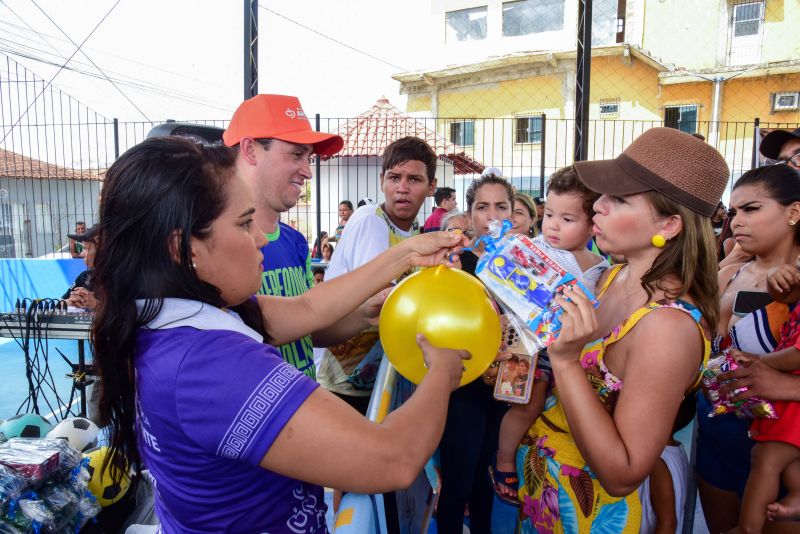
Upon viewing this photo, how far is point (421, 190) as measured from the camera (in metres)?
3.49

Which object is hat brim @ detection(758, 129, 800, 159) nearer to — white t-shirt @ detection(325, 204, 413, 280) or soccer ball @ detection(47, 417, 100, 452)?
white t-shirt @ detection(325, 204, 413, 280)

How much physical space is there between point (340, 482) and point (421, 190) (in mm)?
2688

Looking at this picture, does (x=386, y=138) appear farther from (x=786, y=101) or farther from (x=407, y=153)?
(x=786, y=101)

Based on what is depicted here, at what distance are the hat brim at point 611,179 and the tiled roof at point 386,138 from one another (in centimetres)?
1182

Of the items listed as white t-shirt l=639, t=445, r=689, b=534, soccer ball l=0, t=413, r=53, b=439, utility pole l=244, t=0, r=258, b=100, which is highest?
utility pole l=244, t=0, r=258, b=100

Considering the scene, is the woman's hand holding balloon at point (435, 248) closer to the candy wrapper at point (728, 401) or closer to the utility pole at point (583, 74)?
the candy wrapper at point (728, 401)

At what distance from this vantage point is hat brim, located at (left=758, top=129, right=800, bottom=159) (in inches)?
127

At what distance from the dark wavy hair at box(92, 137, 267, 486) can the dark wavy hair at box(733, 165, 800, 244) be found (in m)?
2.64


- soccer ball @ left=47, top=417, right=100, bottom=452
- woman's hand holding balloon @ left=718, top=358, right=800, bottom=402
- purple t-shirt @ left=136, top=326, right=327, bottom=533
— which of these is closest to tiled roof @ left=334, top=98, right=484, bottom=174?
soccer ball @ left=47, top=417, right=100, bottom=452

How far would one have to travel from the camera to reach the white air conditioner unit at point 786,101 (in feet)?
55.3

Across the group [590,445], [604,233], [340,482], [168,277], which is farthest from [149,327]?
[604,233]

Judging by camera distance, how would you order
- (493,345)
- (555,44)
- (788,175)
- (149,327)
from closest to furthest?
(149,327), (493,345), (788,175), (555,44)

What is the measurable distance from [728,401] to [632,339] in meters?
1.07

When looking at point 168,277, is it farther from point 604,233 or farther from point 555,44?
point 555,44
